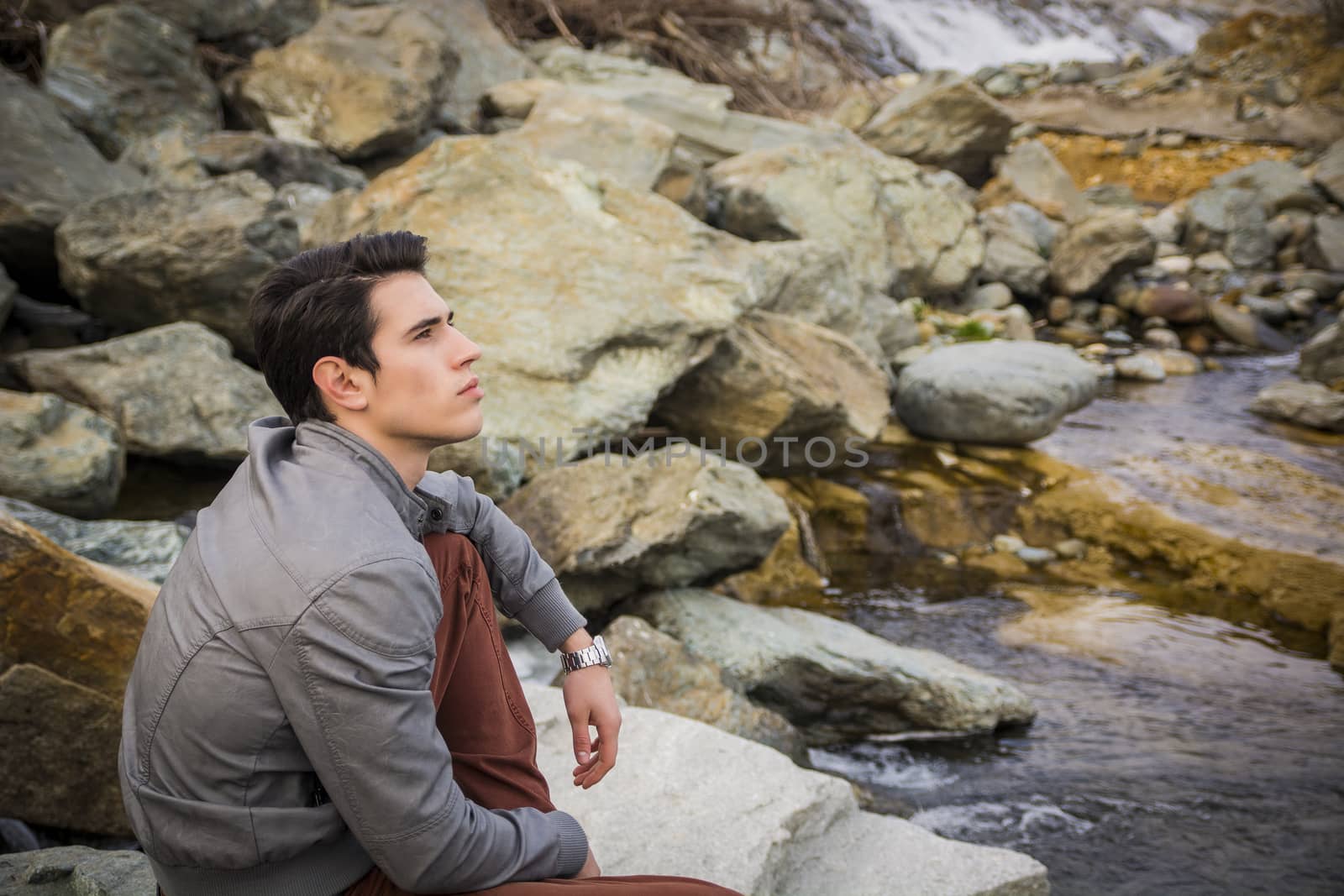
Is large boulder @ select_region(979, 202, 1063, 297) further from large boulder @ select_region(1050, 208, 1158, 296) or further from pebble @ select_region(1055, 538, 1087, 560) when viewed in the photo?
pebble @ select_region(1055, 538, 1087, 560)

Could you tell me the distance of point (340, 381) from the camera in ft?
4.93

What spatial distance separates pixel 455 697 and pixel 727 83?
10758 mm

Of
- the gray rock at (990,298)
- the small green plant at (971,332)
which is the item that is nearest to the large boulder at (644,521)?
the small green plant at (971,332)

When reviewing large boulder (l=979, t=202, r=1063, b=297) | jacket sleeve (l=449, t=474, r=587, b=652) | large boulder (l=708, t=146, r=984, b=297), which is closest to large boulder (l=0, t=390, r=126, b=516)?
jacket sleeve (l=449, t=474, r=587, b=652)

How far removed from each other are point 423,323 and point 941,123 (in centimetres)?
1180

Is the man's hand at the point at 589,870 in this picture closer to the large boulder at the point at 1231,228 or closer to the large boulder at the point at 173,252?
the large boulder at the point at 173,252

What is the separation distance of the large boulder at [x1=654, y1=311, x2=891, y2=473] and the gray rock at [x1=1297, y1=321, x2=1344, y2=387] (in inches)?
184

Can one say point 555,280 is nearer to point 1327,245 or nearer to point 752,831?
point 752,831

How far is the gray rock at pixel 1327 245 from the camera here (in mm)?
11141

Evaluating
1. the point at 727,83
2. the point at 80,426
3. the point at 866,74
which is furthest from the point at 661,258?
the point at 866,74

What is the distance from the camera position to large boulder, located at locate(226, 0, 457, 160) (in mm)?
7492

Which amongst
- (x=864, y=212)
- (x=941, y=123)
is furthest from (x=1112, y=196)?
(x=864, y=212)

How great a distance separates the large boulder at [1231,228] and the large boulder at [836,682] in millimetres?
9895

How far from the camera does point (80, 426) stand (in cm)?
387
